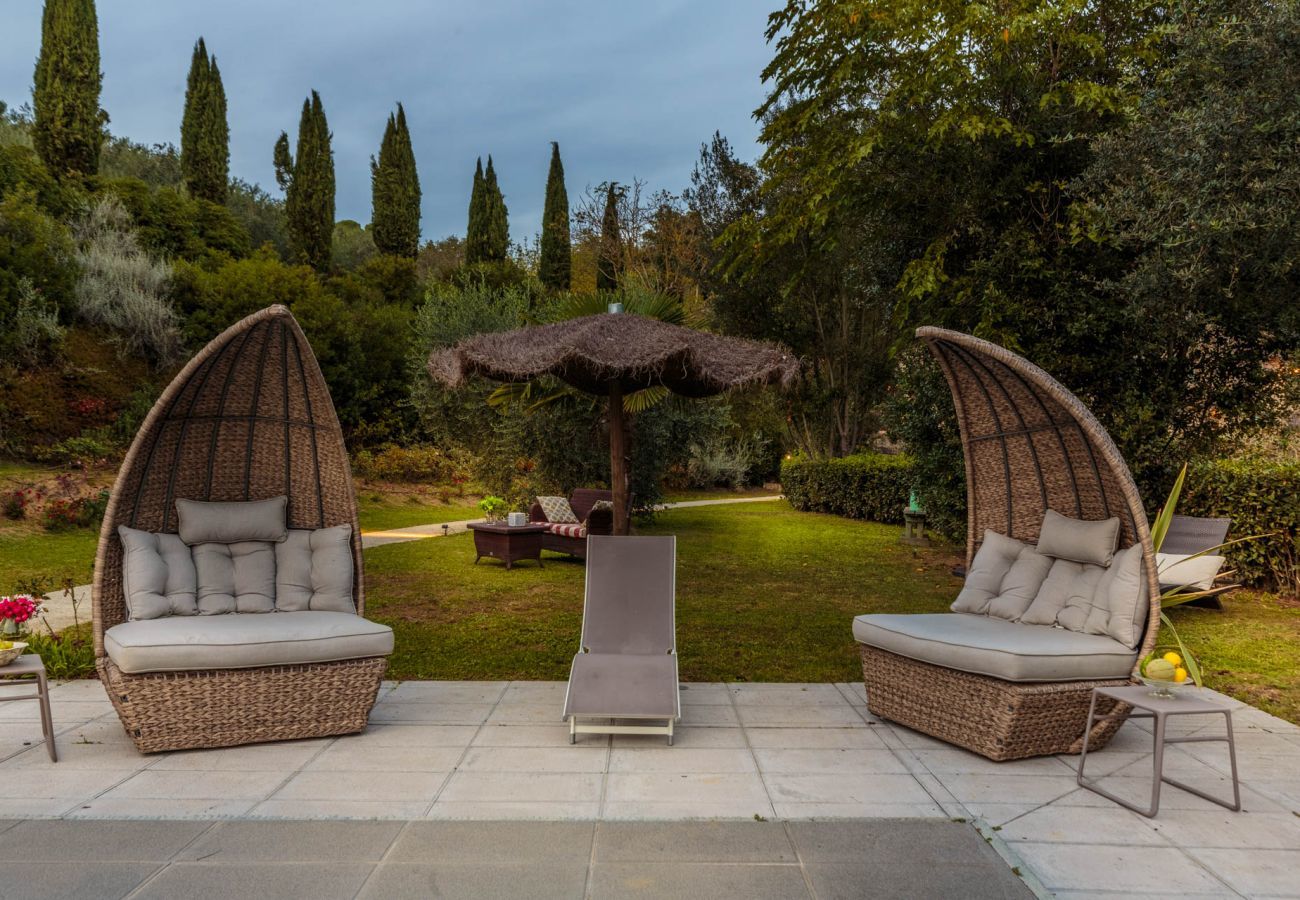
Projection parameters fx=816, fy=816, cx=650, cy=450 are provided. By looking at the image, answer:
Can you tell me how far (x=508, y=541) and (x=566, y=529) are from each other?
0.80 meters

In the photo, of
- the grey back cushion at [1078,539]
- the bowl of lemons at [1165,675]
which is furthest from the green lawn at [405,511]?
the bowl of lemons at [1165,675]

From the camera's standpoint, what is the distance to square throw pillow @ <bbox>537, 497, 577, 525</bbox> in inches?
441

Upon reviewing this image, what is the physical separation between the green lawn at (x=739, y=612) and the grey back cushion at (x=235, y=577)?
116cm

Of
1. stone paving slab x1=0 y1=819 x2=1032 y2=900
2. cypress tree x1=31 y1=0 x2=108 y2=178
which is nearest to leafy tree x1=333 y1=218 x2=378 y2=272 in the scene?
cypress tree x1=31 y1=0 x2=108 y2=178

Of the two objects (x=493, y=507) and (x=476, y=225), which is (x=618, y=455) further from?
(x=476, y=225)

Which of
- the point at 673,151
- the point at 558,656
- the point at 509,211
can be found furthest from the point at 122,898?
the point at 509,211

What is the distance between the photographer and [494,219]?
26.0 meters

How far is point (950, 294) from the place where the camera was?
8.50 metres

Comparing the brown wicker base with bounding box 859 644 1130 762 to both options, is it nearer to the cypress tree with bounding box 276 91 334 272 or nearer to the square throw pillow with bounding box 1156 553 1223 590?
the square throw pillow with bounding box 1156 553 1223 590

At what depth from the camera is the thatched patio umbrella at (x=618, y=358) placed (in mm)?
4812

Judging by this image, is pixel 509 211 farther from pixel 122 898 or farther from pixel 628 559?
pixel 122 898

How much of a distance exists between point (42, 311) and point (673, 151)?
14.4m

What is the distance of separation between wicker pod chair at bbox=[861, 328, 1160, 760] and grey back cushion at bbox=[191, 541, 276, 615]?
10.9 feet

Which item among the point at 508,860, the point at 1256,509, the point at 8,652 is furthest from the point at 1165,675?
the point at 1256,509
